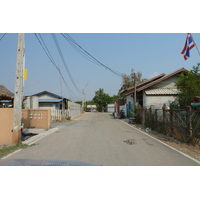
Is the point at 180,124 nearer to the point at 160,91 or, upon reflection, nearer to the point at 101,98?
the point at 160,91

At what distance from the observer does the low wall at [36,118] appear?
16.3 metres

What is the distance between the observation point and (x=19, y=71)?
9.70 m

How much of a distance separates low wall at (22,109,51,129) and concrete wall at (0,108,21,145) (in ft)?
21.9

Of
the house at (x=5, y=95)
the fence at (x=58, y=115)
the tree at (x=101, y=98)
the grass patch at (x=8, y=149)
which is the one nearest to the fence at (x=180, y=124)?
the grass patch at (x=8, y=149)

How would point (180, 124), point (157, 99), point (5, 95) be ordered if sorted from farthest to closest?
point (157, 99)
point (5, 95)
point (180, 124)

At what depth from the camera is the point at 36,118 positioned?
16.4 m

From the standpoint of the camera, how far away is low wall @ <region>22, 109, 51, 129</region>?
16.3 meters

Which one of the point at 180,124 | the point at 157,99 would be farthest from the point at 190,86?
the point at 157,99

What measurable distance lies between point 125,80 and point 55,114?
892 inches

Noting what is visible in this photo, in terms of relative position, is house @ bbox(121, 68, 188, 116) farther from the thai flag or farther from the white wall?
the thai flag

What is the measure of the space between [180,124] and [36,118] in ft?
35.0

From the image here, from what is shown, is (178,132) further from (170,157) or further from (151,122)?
(151,122)

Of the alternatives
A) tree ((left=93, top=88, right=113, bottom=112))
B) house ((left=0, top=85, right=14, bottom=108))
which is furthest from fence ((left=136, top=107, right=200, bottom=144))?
tree ((left=93, top=88, right=113, bottom=112))

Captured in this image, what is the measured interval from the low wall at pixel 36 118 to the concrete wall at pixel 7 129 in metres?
6.68
